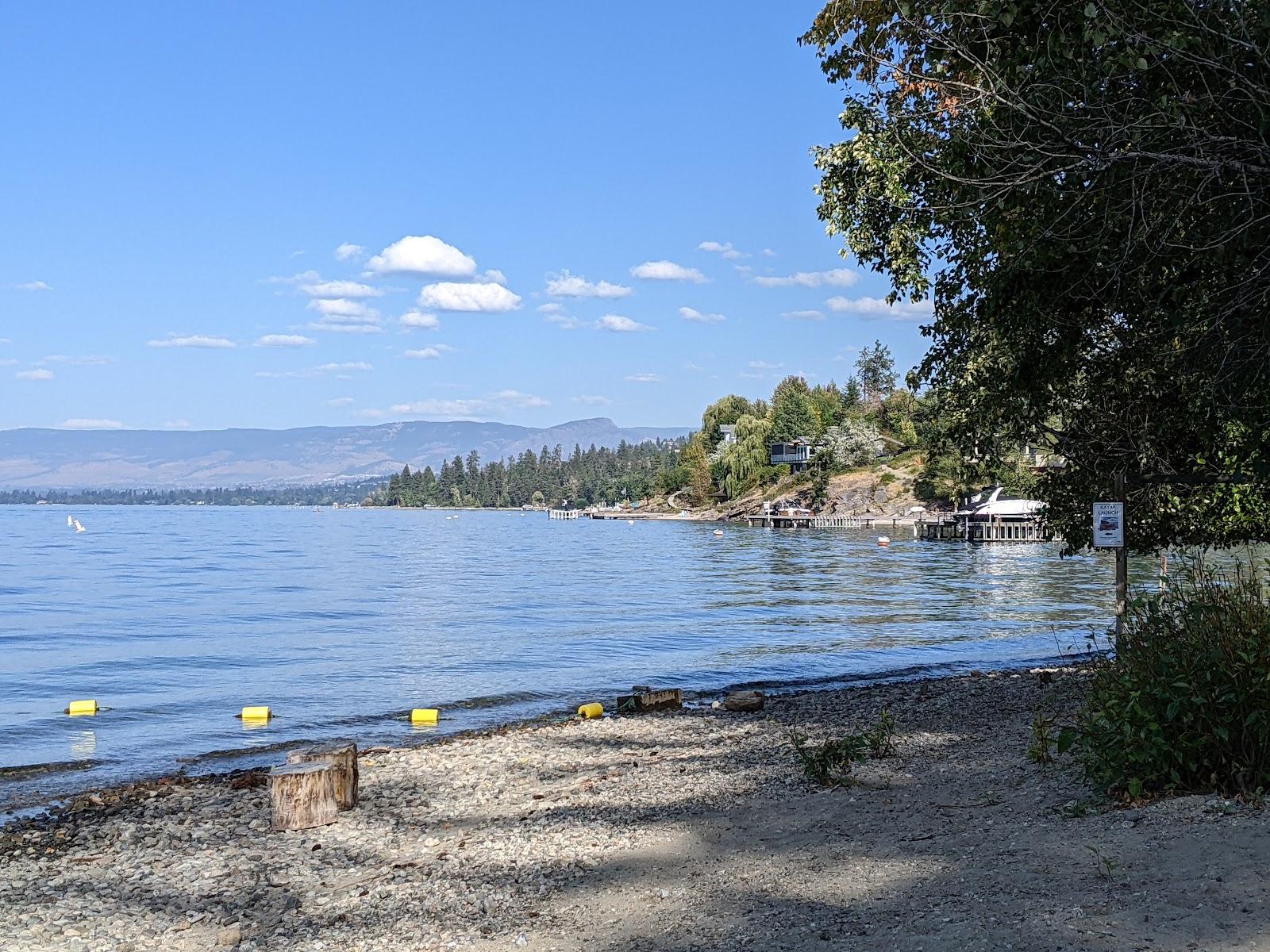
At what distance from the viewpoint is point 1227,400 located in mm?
8812

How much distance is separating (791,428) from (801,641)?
13219 cm

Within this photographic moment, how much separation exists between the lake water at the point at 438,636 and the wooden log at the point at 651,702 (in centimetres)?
210

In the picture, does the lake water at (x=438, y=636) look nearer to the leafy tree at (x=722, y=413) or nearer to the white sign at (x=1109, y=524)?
the white sign at (x=1109, y=524)

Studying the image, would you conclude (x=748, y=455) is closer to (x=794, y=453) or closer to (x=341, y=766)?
(x=794, y=453)

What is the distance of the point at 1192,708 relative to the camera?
6566 mm

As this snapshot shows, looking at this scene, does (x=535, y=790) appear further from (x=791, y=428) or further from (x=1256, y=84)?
(x=791, y=428)

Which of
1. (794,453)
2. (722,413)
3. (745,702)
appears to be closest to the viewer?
(745,702)

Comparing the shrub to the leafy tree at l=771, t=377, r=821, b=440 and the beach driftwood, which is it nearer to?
the beach driftwood

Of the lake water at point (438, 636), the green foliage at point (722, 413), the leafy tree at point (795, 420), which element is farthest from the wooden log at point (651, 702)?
the green foliage at point (722, 413)

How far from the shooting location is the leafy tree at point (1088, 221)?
23.0ft

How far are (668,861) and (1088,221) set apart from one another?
5793mm

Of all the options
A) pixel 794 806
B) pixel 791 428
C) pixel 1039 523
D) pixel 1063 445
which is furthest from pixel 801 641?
pixel 791 428

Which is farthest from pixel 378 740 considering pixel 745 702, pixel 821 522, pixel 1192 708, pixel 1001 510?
pixel 821 522

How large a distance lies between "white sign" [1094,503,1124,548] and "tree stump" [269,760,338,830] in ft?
28.4
